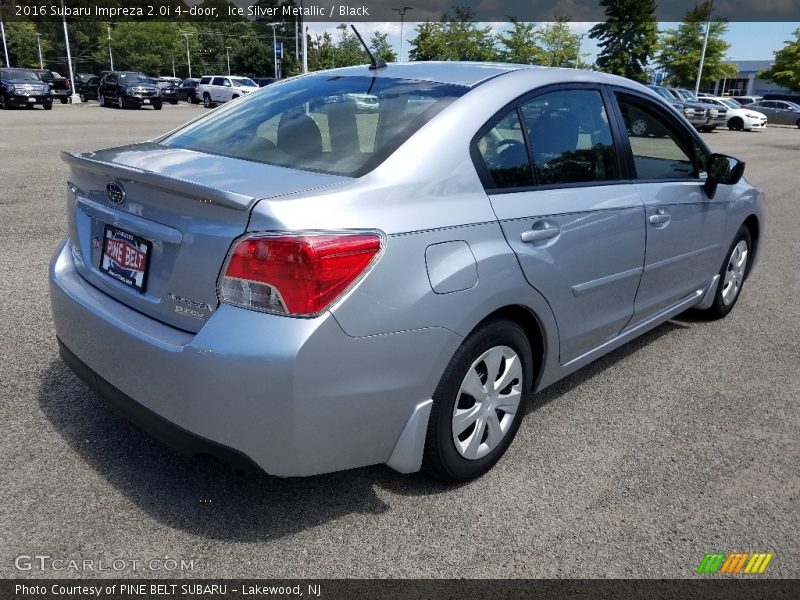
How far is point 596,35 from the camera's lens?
72.1m

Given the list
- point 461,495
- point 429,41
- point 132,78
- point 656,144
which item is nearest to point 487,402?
point 461,495

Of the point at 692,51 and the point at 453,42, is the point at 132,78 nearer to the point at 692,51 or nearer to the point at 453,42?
the point at 453,42

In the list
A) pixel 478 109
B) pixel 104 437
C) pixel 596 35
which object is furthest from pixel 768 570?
pixel 596 35

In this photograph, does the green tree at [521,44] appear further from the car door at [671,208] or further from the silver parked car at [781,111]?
the car door at [671,208]

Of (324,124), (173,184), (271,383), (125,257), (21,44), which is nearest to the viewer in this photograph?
(271,383)

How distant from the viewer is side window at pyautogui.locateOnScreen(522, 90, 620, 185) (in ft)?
9.84

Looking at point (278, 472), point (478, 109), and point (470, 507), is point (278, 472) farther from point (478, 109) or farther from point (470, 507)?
point (478, 109)

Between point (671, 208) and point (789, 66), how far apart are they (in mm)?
76593

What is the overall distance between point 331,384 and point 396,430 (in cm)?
38

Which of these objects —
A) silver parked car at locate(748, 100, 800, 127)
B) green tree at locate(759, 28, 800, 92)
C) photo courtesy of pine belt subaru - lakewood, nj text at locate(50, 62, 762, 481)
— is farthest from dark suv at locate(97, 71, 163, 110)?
green tree at locate(759, 28, 800, 92)

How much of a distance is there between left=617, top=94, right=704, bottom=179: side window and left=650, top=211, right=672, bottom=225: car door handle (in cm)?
22

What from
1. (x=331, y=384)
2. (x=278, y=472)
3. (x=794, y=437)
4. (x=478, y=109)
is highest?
(x=478, y=109)

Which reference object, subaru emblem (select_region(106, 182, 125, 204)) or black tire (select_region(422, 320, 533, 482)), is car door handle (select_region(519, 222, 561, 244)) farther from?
subaru emblem (select_region(106, 182, 125, 204))

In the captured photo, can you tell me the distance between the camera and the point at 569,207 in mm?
2986
